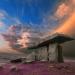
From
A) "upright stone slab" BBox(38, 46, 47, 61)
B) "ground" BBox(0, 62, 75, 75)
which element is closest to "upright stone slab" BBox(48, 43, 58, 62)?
"upright stone slab" BBox(38, 46, 47, 61)

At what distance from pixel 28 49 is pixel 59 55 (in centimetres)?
340

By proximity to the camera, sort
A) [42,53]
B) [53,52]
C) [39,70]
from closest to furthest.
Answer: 1. [39,70]
2. [53,52]
3. [42,53]

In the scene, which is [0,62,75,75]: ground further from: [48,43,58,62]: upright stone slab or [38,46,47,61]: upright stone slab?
[38,46,47,61]: upright stone slab

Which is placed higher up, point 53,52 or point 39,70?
point 53,52

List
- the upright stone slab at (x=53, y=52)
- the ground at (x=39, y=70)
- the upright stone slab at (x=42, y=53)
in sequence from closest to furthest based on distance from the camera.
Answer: the ground at (x=39, y=70) < the upright stone slab at (x=53, y=52) < the upright stone slab at (x=42, y=53)

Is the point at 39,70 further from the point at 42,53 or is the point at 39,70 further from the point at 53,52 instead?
the point at 42,53

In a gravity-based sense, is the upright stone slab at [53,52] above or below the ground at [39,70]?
above

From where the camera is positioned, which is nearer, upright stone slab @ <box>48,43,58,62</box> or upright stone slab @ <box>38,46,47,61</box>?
upright stone slab @ <box>48,43,58,62</box>

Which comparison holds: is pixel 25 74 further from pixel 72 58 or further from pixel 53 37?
pixel 72 58

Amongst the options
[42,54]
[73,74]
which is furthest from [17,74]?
[42,54]

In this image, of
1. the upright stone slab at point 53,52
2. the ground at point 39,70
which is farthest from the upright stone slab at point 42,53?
the ground at point 39,70

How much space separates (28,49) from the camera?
42.6ft

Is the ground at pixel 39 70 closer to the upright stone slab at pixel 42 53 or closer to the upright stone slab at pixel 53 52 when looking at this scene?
the upright stone slab at pixel 53 52

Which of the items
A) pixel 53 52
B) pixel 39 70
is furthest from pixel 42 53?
pixel 39 70
